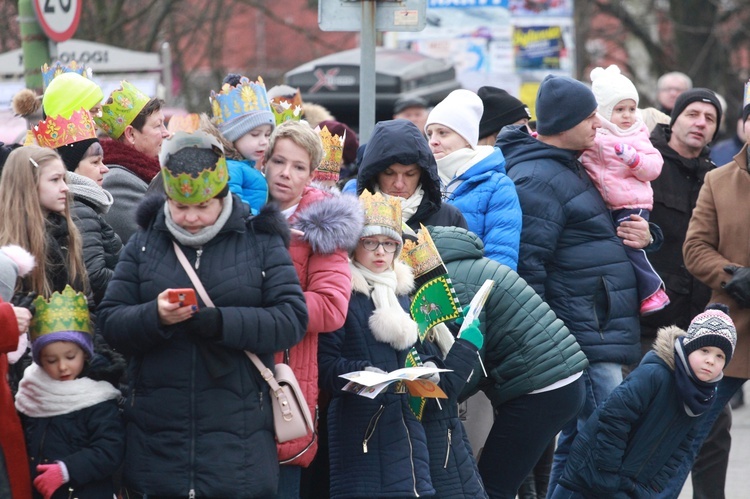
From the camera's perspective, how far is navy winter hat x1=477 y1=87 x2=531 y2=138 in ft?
25.1

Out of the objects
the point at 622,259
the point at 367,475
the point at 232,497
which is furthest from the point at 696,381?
the point at 232,497

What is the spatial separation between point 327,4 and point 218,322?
3.26m

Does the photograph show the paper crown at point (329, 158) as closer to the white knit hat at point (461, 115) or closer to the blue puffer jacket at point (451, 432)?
the white knit hat at point (461, 115)

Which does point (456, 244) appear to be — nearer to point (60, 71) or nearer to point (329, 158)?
point (329, 158)

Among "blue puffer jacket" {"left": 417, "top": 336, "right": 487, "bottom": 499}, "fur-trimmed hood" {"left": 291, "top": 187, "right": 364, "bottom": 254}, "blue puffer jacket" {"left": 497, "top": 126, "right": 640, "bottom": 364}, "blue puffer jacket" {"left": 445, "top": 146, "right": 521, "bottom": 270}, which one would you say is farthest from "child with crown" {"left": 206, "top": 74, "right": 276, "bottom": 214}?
"blue puffer jacket" {"left": 497, "top": 126, "right": 640, "bottom": 364}

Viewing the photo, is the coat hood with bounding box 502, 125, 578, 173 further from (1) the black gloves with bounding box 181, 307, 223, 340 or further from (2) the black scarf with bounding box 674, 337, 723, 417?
(1) the black gloves with bounding box 181, 307, 223, 340

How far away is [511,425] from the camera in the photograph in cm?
587

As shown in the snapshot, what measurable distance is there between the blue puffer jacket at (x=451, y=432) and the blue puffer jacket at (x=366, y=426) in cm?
15

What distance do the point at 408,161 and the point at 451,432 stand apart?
3.97ft

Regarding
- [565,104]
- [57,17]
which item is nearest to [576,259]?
[565,104]

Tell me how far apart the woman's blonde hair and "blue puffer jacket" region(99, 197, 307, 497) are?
21.7 inches

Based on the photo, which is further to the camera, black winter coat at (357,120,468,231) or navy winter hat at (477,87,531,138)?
navy winter hat at (477,87,531,138)

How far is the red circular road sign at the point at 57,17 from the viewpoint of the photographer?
8711mm

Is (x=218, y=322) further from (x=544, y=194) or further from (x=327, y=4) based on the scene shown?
(x=327, y=4)
